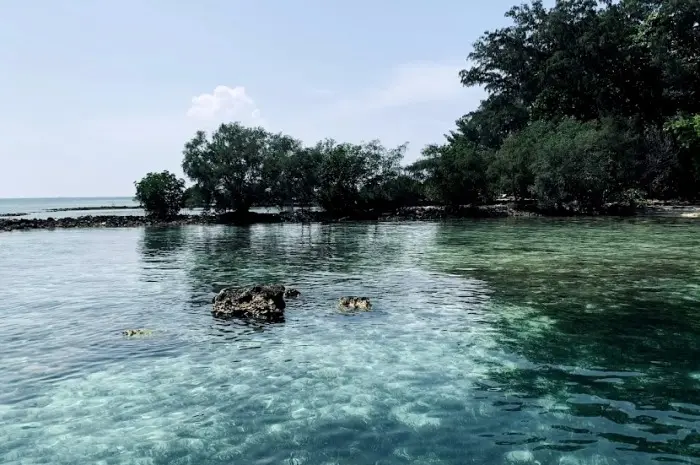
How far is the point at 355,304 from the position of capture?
19891 millimetres

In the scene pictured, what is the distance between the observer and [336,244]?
46.0 meters

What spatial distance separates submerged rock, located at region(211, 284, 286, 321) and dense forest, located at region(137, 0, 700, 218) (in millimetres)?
56465

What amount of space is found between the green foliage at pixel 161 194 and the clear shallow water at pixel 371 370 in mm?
54455

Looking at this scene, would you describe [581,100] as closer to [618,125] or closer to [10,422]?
[618,125]

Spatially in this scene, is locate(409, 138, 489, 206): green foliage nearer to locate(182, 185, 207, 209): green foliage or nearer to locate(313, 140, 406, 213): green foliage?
locate(313, 140, 406, 213): green foliage

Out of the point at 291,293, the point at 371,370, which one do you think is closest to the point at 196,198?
the point at 291,293

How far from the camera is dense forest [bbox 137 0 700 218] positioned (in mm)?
69875

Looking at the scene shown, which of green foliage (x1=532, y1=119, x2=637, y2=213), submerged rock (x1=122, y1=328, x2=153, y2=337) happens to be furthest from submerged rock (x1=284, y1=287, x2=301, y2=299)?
green foliage (x1=532, y1=119, x2=637, y2=213)

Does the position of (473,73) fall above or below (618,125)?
above

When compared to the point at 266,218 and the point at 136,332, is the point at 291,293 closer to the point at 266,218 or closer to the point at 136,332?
the point at 136,332

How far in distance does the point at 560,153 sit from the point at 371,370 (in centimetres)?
6201

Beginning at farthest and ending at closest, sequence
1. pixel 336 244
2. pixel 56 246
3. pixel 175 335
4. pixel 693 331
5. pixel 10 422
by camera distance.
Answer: pixel 56 246 < pixel 336 244 < pixel 175 335 < pixel 693 331 < pixel 10 422

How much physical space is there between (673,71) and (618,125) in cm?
920

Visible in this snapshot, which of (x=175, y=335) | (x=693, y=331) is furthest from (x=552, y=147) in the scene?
(x=175, y=335)
